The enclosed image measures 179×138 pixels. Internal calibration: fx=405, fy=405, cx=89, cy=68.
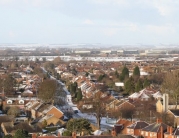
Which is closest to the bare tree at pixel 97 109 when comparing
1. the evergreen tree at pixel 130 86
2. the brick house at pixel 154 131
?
the brick house at pixel 154 131

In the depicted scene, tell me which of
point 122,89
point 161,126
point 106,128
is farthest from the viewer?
point 122,89

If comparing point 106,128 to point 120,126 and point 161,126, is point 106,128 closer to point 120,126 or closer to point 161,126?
point 120,126

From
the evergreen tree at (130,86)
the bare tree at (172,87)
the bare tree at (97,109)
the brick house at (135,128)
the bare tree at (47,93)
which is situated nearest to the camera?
the brick house at (135,128)

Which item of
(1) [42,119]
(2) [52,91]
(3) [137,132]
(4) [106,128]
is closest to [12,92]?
(2) [52,91]

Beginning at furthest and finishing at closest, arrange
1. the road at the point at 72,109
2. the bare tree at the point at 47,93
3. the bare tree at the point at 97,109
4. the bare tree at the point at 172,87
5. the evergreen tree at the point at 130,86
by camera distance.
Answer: the evergreen tree at the point at 130,86 → the bare tree at the point at 47,93 → the bare tree at the point at 172,87 → the road at the point at 72,109 → the bare tree at the point at 97,109

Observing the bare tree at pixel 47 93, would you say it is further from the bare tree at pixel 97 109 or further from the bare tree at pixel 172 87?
the bare tree at pixel 172 87

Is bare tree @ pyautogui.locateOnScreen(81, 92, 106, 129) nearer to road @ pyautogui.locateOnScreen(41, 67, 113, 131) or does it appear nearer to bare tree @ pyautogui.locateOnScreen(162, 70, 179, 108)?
road @ pyautogui.locateOnScreen(41, 67, 113, 131)

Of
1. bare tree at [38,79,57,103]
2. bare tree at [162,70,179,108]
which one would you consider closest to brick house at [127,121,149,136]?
bare tree at [162,70,179,108]

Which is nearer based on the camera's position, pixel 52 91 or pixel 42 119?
pixel 42 119

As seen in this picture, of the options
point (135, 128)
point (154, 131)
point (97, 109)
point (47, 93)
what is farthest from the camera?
point (47, 93)

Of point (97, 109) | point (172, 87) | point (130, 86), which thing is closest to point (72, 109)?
point (97, 109)

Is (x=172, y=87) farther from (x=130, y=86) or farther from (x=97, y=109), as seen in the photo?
(x=97, y=109)
